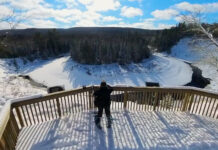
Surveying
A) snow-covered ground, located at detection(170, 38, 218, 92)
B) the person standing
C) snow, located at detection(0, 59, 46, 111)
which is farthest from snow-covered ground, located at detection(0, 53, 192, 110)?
the person standing

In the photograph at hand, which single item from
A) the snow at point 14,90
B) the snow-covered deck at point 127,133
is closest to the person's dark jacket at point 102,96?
the snow-covered deck at point 127,133

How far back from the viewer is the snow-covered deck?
4.61 m

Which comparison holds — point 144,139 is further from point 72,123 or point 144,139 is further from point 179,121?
point 72,123

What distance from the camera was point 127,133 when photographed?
17.1 feet

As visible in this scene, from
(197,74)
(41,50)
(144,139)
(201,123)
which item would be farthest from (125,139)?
(41,50)

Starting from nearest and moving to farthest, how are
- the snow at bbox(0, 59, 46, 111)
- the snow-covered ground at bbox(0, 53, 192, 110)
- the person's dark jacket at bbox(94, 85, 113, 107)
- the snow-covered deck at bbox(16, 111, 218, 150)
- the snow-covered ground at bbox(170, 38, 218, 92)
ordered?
the snow-covered deck at bbox(16, 111, 218, 150) < the person's dark jacket at bbox(94, 85, 113, 107) < the snow-covered ground at bbox(170, 38, 218, 92) < the snow at bbox(0, 59, 46, 111) < the snow-covered ground at bbox(0, 53, 192, 110)

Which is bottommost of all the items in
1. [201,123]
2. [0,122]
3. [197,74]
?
[197,74]

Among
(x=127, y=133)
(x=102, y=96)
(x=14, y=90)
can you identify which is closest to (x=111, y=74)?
(x=14, y=90)

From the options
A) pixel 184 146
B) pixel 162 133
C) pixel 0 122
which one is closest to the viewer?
pixel 0 122

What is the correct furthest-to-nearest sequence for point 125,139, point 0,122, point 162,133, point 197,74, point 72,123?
1. point 197,74
2. point 72,123
3. point 162,133
4. point 125,139
5. point 0,122

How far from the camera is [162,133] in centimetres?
523

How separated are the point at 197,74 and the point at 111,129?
33051 millimetres

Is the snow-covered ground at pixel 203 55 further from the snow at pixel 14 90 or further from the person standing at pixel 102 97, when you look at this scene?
the snow at pixel 14 90

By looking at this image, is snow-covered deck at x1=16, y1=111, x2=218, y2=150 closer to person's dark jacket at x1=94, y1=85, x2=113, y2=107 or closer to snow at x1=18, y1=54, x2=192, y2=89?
person's dark jacket at x1=94, y1=85, x2=113, y2=107
